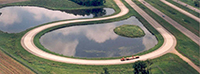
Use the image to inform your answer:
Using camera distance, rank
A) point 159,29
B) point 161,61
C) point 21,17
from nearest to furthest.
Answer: point 161,61 < point 159,29 < point 21,17

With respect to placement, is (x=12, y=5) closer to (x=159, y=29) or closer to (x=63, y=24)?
(x=63, y=24)

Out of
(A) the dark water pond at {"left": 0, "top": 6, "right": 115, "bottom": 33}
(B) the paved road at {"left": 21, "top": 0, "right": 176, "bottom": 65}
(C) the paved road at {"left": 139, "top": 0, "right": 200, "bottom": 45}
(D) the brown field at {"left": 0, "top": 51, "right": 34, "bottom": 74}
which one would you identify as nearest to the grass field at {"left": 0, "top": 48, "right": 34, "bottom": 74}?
(D) the brown field at {"left": 0, "top": 51, "right": 34, "bottom": 74}

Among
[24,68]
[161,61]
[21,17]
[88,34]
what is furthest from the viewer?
[21,17]

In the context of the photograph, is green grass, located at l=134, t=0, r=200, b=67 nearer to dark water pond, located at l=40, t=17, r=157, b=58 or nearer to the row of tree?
dark water pond, located at l=40, t=17, r=157, b=58

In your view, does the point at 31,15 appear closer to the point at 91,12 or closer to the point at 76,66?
the point at 91,12

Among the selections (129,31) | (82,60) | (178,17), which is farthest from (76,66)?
(178,17)

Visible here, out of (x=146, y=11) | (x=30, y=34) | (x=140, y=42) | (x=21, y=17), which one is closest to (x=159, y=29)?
(x=140, y=42)
